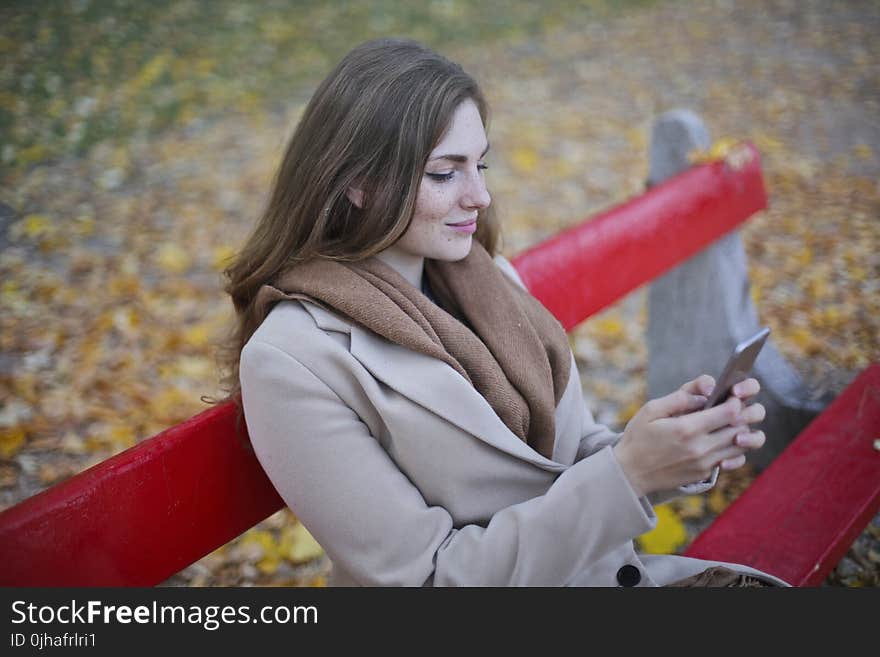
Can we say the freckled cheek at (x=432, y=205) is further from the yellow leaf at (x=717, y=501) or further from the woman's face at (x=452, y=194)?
the yellow leaf at (x=717, y=501)

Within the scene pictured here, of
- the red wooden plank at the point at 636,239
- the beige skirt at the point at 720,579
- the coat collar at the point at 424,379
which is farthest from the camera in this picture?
the red wooden plank at the point at 636,239

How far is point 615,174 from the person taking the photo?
19.8 feet

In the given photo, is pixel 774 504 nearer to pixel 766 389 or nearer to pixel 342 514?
pixel 766 389

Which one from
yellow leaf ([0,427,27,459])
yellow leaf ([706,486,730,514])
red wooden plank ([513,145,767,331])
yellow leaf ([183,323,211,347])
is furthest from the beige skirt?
yellow leaf ([183,323,211,347])

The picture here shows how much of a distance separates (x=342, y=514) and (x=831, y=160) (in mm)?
5597

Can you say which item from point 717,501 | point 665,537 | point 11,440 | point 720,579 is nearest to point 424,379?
point 720,579

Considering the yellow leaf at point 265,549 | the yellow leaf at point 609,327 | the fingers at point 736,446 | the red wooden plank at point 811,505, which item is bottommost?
the yellow leaf at point 265,549

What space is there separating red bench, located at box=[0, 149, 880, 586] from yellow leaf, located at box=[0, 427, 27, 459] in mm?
1882

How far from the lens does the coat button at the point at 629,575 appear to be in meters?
1.89

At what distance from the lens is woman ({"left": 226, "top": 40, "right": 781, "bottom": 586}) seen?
1.63m

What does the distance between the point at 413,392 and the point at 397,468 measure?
158mm

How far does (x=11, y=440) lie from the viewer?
333 centimetres

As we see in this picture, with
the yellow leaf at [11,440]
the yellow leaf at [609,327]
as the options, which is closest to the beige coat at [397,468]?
the yellow leaf at [11,440]

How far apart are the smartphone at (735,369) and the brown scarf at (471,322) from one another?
1.24ft
